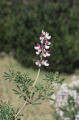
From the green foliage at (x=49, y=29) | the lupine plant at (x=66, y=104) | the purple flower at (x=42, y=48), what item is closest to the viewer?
the purple flower at (x=42, y=48)

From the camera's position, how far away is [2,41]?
29.3ft

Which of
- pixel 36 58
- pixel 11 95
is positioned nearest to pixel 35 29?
pixel 11 95

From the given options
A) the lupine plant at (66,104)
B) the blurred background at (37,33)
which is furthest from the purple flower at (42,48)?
the blurred background at (37,33)

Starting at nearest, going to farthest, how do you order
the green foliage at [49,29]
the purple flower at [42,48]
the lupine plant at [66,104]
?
the purple flower at [42,48] < the lupine plant at [66,104] < the green foliage at [49,29]

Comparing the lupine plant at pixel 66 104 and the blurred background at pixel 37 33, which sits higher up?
the blurred background at pixel 37 33

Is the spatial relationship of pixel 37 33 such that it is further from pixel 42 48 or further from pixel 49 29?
pixel 42 48

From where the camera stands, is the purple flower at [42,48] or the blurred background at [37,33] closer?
the purple flower at [42,48]

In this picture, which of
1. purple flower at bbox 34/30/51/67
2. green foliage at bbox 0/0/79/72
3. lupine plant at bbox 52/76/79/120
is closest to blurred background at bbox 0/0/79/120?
green foliage at bbox 0/0/79/72

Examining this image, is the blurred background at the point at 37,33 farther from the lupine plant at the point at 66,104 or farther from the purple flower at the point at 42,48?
the purple flower at the point at 42,48

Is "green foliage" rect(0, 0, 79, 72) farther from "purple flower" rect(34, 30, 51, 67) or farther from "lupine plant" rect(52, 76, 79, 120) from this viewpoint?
"purple flower" rect(34, 30, 51, 67)

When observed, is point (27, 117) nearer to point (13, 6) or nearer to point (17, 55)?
point (17, 55)

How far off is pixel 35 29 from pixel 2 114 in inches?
227

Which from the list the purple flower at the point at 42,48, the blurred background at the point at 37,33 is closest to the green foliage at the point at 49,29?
the blurred background at the point at 37,33

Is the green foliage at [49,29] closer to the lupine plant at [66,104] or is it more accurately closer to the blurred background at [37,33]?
the blurred background at [37,33]
